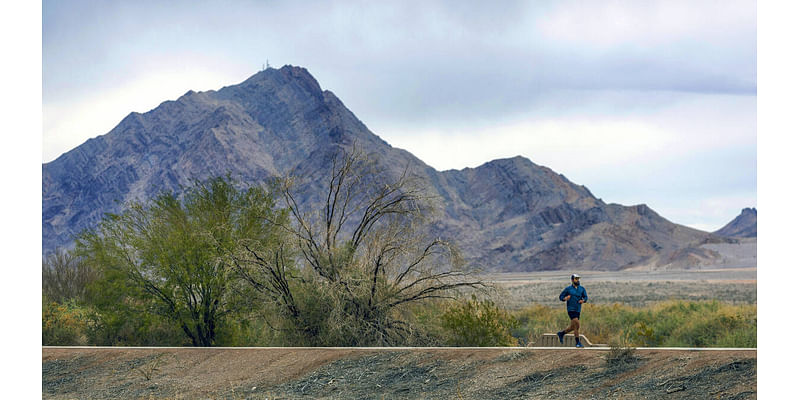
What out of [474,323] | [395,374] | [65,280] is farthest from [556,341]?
[65,280]

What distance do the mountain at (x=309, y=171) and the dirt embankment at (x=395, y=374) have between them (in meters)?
111

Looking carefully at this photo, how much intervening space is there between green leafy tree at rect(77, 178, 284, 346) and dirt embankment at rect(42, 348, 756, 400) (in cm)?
398

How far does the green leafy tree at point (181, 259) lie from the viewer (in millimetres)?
23312

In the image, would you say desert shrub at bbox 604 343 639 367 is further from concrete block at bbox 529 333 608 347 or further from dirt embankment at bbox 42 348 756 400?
concrete block at bbox 529 333 608 347

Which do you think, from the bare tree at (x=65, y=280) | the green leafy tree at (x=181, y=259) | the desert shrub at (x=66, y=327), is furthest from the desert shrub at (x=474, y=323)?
the bare tree at (x=65, y=280)

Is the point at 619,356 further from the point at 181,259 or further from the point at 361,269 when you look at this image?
the point at 181,259

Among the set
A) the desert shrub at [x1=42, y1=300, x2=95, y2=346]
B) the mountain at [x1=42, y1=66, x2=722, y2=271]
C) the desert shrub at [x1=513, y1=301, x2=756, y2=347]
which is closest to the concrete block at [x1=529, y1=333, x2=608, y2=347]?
the desert shrub at [x1=513, y1=301, x2=756, y2=347]

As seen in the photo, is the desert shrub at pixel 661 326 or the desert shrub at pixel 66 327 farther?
the desert shrub at pixel 66 327

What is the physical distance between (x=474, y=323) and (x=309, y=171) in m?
117

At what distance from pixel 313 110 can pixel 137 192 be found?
44990 millimetres

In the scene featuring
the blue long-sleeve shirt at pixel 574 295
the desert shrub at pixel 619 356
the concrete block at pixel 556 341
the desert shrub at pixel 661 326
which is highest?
the blue long-sleeve shirt at pixel 574 295

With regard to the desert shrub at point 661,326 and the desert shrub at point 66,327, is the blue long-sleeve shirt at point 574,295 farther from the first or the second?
the desert shrub at point 66,327

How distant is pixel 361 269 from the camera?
20016 mm
